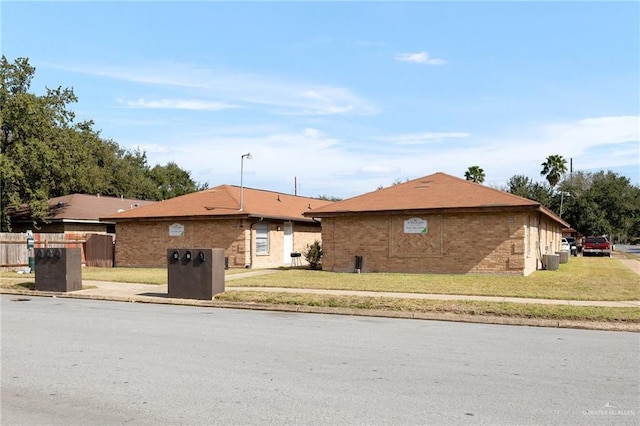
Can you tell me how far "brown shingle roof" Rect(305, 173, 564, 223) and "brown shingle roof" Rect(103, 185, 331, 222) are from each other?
14.2 ft

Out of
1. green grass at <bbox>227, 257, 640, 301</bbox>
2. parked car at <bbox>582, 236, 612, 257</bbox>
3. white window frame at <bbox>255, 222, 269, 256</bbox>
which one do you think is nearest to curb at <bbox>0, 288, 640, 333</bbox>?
green grass at <bbox>227, 257, 640, 301</bbox>

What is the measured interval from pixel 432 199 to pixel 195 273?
475 inches

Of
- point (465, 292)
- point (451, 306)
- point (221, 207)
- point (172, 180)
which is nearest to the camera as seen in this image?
point (451, 306)

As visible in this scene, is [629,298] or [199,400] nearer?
[199,400]

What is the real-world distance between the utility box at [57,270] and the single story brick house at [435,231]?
35.0ft

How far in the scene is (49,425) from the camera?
195 inches

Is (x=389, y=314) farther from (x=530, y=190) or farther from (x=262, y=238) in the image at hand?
(x=530, y=190)

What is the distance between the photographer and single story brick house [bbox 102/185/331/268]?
89.4ft

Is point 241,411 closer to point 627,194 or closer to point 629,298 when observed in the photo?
point 629,298

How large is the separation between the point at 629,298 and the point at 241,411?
11.7 meters

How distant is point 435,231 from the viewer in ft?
74.3

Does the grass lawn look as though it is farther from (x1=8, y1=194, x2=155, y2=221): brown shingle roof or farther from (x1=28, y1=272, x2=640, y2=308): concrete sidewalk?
(x1=8, y1=194, x2=155, y2=221): brown shingle roof

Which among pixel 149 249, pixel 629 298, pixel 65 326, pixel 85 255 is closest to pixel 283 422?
pixel 65 326

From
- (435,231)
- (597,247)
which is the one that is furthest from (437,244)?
(597,247)
